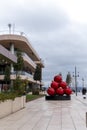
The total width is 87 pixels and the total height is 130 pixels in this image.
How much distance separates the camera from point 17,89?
28312 mm

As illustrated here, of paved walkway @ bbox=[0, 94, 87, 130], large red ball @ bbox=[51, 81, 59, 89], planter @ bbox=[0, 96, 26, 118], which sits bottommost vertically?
paved walkway @ bbox=[0, 94, 87, 130]

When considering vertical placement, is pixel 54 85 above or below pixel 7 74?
below

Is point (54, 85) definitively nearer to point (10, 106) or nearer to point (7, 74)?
point (7, 74)

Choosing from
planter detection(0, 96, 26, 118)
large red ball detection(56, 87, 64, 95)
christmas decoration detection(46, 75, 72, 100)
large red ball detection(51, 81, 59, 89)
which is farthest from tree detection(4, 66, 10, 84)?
planter detection(0, 96, 26, 118)

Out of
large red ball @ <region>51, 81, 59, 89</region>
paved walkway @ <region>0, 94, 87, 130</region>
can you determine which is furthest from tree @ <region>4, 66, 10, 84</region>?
paved walkway @ <region>0, 94, 87, 130</region>

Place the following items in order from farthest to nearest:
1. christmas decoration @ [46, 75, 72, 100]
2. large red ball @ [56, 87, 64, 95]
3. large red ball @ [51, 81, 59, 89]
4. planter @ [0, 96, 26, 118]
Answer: large red ball @ [51, 81, 59, 89], christmas decoration @ [46, 75, 72, 100], large red ball @ [56, 87, 64, 95], planter @ [0, 96, 26, 118]

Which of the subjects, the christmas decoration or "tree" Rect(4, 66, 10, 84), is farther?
"tree" Rect(4, 66, 10, 84)

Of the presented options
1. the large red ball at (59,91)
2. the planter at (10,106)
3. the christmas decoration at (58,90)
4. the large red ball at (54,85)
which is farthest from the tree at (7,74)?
the planter at (10,106)

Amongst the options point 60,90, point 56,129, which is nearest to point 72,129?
point 56,129

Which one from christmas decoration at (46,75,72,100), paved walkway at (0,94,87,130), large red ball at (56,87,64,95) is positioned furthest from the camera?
christmas decoration at (46,75,72,100)

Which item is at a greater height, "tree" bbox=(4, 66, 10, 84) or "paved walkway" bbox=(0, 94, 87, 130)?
"tree" bbox=(4, 66, 10, 84)

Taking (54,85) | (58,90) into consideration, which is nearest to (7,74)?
(54,85)

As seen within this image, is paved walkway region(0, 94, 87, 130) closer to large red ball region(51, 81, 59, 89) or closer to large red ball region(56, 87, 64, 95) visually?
large red ball region(56, 87, 64, 95)

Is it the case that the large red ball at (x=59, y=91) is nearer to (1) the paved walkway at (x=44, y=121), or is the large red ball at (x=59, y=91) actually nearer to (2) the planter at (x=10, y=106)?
(2) the planter at (x=10, y=106)
